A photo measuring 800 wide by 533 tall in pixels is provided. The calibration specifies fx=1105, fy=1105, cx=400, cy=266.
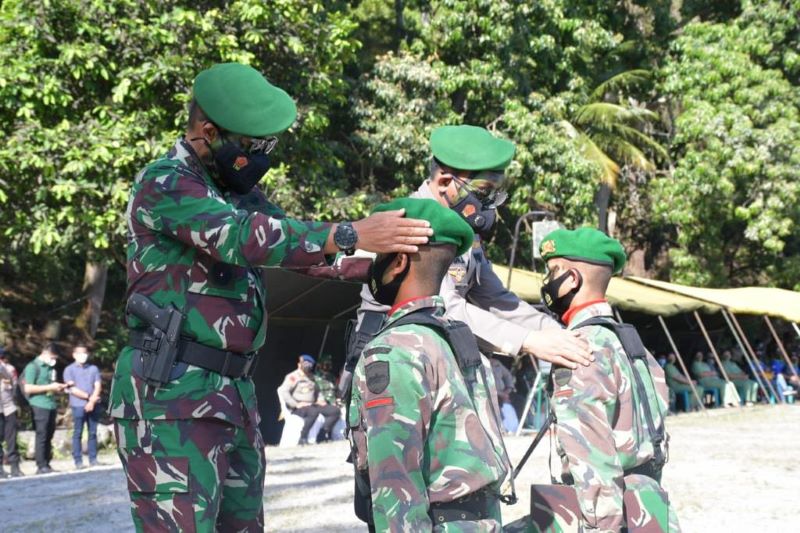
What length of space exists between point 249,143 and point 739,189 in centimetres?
2135

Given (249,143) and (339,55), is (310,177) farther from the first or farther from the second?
(249,143)

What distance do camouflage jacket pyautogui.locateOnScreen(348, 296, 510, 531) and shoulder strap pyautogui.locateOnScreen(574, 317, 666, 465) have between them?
957mm

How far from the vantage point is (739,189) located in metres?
23.2

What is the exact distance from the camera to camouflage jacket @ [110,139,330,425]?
298 cm

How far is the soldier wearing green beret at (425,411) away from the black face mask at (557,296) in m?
0.98

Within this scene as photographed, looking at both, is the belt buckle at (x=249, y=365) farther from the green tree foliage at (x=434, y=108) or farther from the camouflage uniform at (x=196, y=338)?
the green tree foliage at (x=434, y=108)

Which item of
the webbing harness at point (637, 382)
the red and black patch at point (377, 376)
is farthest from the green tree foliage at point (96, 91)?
the red and black patch at point (377, 376)

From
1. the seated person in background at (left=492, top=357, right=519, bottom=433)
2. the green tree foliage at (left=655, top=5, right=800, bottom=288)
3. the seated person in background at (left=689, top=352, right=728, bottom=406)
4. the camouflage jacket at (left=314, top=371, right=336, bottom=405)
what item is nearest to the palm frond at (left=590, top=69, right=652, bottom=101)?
the green tree foliage at (left=655, top=5, right=800, bottom=288)

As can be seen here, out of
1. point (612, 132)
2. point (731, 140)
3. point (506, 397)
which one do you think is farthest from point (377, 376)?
point (731, 140)

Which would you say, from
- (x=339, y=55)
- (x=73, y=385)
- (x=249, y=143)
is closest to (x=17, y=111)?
(x=73, y=385)

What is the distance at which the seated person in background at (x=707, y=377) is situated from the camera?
2103cm

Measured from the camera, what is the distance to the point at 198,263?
125 inches

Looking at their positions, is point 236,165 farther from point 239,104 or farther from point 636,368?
point 636,368

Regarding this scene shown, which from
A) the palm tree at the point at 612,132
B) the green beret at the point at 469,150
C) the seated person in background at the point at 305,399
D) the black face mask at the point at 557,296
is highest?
the palm tree at the point at 612,132
